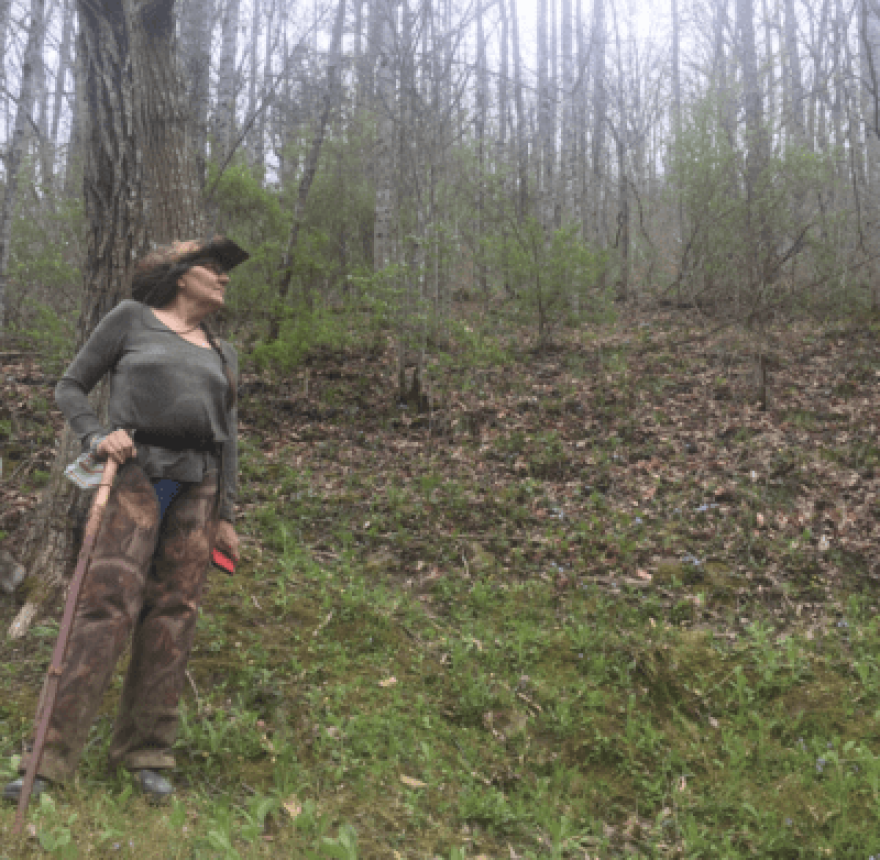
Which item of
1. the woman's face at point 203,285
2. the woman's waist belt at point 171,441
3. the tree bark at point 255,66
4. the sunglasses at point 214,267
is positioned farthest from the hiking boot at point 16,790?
the tree bark at point 255,66

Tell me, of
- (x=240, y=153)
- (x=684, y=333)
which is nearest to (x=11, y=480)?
(x=240, y=153)

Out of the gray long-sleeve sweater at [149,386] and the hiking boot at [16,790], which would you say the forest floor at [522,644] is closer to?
the hiking boot at [16,790]

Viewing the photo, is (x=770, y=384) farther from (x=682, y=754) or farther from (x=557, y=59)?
(x=557, y=59)

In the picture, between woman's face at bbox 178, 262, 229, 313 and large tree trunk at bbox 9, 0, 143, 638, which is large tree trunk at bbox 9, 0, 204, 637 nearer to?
large tree trunk at bbox 9, 0, 143, 638

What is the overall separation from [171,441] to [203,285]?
735 millimetres

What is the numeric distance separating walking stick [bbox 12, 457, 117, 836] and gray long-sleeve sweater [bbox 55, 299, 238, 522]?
21cm

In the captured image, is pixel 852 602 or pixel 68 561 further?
pixel 852 602

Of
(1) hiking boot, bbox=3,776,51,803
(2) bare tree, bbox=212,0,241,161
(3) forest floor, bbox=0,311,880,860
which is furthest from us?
(2) bare tree, bbox=212,0,241,161

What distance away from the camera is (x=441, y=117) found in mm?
8438

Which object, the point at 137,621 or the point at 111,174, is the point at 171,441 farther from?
the point at 111,174

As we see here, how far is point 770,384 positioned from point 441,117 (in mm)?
5301

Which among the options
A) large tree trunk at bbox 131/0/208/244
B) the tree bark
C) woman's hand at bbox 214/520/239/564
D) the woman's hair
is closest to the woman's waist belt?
the woman's hair

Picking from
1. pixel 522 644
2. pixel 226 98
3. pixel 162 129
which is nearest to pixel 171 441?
pixel 162 129

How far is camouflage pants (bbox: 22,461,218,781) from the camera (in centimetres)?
268
